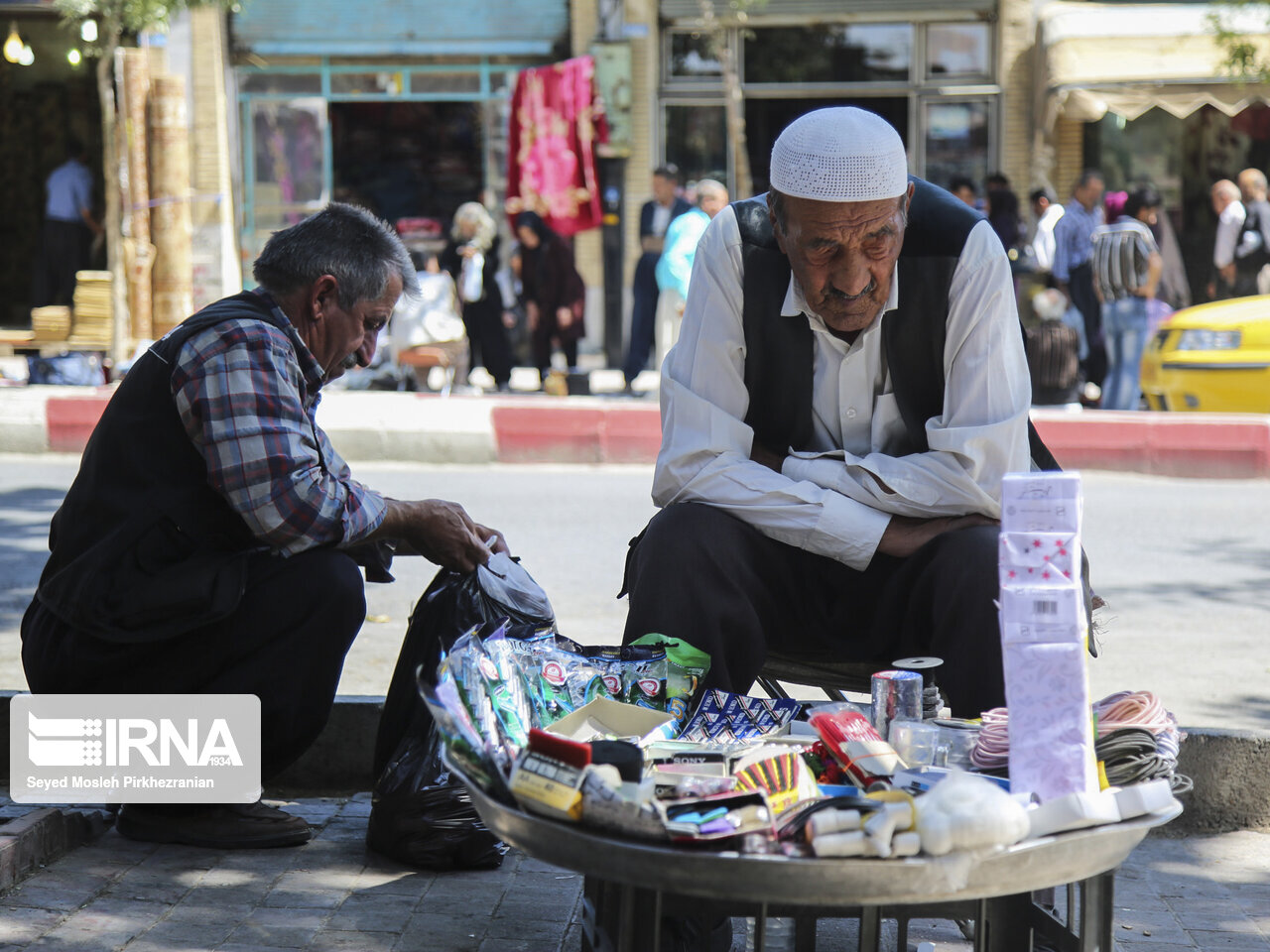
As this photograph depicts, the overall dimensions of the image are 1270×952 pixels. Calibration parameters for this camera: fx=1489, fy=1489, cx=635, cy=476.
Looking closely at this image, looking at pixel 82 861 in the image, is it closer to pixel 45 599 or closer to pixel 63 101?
pixel 45 599

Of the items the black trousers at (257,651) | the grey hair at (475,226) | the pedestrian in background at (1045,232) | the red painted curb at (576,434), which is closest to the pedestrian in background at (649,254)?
the grey hair at (475,226)

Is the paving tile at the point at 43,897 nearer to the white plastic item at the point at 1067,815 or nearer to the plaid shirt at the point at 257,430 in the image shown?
the plaid shirt at the point at 257,430

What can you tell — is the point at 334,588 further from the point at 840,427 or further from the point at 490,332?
the point at 490,332

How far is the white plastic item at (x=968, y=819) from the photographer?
170cm

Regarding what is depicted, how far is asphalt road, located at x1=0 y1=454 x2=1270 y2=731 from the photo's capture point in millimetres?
4699

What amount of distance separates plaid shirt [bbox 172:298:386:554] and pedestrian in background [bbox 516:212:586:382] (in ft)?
30.4

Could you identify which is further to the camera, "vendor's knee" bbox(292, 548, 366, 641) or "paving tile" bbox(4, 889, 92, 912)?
"vendor's knee" bbox(292, 548, 366, 641)

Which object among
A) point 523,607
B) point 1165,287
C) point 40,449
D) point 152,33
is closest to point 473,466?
point 40,449

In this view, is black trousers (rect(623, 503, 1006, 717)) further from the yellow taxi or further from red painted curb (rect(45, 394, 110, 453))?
red painted curb (rect(45, 394, 110, 453))

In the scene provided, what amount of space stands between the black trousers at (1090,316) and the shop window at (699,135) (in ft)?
13.3

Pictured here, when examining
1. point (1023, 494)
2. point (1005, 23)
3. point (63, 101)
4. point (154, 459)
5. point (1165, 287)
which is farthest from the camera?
point (63, 101)

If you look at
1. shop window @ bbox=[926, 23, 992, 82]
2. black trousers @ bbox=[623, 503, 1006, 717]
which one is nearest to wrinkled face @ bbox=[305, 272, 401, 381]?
black trousers @ bbox=[623, 503, 1006, 717]

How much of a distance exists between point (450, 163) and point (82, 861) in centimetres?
1279

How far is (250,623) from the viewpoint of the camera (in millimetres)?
2912
